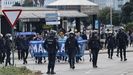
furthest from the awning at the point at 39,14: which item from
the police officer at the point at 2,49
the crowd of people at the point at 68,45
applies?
the police officer at the point at 2,49

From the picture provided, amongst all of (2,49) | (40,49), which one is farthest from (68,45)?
(2,49)

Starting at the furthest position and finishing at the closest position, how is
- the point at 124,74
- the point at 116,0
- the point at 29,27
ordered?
the point at 116,0, the point at 29,27, the point at 124,74

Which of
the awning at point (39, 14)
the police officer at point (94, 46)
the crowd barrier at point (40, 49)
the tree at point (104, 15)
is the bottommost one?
the tree at point (104, 15)

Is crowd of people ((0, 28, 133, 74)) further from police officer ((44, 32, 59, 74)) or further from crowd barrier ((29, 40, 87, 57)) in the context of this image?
crowd barrier ((29, 40, 87, 57))

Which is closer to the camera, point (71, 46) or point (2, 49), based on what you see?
point (71, 46)

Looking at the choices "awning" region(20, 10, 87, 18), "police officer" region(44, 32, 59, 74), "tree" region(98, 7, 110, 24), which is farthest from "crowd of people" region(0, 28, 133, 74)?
"tree" region(98, 7, 110, 24)

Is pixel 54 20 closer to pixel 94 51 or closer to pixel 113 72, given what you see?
pixel 94 51

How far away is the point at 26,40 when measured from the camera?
96.9 feet

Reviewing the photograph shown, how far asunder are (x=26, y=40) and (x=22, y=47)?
0.72 meters

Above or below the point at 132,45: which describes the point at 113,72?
above

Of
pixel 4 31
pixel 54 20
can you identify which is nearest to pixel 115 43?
pixel 54 20

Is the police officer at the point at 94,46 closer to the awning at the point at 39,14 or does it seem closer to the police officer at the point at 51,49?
the police officer at the point at 51,49

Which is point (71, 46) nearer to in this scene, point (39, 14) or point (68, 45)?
point (68, 45)

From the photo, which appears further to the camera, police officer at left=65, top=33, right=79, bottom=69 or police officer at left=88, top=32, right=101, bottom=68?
police officer at left=88, top=32, right=101, bottom=68
